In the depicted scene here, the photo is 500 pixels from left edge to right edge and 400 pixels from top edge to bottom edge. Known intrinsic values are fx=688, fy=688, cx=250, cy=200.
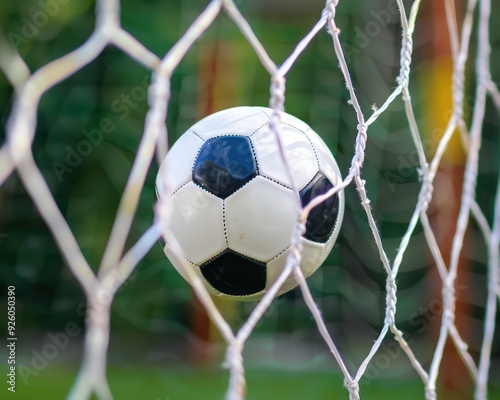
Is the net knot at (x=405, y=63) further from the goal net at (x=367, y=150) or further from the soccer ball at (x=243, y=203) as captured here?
the goal net at (x=367, y=150)

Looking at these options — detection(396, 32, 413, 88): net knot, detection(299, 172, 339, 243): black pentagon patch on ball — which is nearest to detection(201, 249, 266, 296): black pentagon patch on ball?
detection(299, 172, 339, 243): black pentagon patch on ball

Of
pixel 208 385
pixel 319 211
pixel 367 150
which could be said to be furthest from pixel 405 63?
pixel 367 150

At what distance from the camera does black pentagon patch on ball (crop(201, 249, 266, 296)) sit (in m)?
1.20

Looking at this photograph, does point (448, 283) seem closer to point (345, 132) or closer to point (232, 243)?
point (232, 243)

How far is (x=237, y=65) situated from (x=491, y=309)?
2.23 metres

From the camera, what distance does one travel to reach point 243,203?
117cm

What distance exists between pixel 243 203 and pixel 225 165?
75 millimetres

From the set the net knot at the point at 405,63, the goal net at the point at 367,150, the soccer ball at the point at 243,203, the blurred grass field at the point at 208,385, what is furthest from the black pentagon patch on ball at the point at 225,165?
the goal net at the point at 367,150

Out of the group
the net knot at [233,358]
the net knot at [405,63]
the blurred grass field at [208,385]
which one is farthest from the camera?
the blurred grass field at [208,385]

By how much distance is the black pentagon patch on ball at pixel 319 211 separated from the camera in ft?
3.91

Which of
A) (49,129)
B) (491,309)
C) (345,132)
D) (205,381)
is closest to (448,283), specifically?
(491,309)

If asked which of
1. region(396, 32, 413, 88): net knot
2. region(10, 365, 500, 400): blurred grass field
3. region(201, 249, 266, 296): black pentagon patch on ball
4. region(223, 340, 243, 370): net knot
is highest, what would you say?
region(396, 32, 413, 88): net knot

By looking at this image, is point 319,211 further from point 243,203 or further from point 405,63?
point 405,63

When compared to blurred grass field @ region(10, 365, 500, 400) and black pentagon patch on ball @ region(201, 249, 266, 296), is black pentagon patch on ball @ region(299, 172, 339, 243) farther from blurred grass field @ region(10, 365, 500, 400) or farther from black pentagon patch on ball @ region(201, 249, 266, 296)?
blurred grass field @ region(10, 365, 500, 400)
